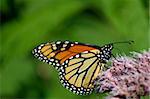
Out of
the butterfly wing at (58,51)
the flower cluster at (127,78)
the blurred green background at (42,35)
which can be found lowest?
the flower cluster at (127,78)

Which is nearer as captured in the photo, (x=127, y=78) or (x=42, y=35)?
(x=127, y=78)

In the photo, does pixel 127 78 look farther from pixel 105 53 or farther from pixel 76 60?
pixel 76 60

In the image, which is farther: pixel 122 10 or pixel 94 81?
pixel 122 10

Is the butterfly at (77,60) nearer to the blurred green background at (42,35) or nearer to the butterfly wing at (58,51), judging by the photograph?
the butterfly wing at (58,51)

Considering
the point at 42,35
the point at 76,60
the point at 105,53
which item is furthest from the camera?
the point at 42,35

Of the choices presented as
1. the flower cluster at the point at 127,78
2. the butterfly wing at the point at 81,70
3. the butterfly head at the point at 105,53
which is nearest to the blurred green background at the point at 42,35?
the butterfly wing at the point at 81,70

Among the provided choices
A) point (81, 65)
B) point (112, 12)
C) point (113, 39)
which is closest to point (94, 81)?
point (81, 65)

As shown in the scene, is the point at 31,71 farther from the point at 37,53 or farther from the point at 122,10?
the point at 37,53

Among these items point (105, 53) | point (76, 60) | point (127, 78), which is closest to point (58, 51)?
point (76, 60)
